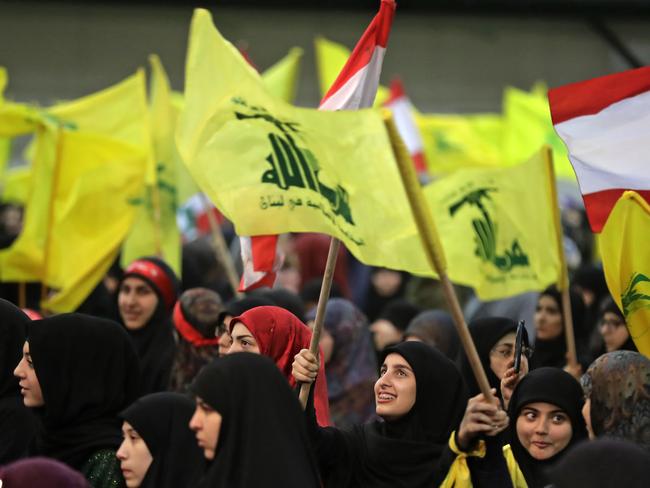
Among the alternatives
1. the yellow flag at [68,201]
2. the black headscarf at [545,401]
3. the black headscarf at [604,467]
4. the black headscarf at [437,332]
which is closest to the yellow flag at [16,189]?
the yellow flag at [68,201]

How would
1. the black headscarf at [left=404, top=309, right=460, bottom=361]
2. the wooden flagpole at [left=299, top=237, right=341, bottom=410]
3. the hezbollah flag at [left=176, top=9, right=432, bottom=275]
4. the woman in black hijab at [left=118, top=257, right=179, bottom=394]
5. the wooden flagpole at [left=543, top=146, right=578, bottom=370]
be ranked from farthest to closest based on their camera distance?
the black headscarf at [left=404, top=309, right=460, bottom=361]
the woman in black hijab at [left=118, top=257, right=179, bottom=394]
the wooden flagpole at [left=543, top=146, right=578, bottom=370]
the wooden flagpole at [left=299, top=237, right=341, bottom=410]
the hezbollah flag at [left=176, top=9, right=432, bottom=275]

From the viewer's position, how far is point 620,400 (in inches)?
188

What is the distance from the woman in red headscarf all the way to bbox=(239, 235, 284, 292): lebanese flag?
0.56 meters

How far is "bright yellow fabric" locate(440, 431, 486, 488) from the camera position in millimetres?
4836

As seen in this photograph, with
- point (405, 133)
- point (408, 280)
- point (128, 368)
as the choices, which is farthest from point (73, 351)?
point (405, 133)

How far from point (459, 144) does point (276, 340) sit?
23.7 feet

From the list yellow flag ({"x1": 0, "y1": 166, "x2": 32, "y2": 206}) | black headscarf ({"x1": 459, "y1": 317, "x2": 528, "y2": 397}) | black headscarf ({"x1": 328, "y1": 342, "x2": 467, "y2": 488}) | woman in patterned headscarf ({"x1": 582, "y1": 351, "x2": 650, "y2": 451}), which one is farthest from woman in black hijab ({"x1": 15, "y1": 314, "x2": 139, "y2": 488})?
yellow flag ({"x1": 0, "y1": 166, "x2": 32, "y2": 206})

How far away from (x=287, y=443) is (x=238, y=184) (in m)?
1.38

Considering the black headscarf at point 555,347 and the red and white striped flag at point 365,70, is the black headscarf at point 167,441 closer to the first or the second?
the red and white striped flag at point 365,70

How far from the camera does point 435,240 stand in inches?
168

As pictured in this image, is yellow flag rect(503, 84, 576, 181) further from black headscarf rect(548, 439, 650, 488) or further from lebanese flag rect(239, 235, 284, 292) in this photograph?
black headscarf rect(548, 439, 650, 488)

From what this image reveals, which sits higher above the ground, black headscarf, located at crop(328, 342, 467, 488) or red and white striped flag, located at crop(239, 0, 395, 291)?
red and white striped flag, located at crop(239, 0, 395, 291)

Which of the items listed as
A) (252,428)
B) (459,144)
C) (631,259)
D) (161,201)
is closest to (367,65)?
(631,259)

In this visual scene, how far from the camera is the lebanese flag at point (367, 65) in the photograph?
5684 mm
